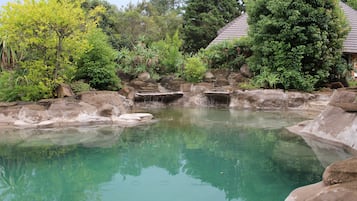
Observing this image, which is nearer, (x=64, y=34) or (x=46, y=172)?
(x=46, y=172)

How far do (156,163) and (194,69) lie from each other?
8.53 meters

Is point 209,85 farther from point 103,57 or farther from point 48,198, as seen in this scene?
point 48,198

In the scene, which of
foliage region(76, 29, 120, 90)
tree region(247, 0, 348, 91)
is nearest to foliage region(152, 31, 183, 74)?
tree region(247, 0, 348, 91)

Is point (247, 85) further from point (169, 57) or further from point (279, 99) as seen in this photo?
point (169, 57)

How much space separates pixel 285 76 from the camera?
13.0 meters

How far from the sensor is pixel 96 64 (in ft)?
35.9

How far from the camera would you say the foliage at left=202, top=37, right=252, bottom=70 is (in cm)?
1504

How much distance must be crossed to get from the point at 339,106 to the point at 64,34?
770cm

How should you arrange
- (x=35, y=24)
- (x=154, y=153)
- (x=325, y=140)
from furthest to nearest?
1. (x=35, y=24)
2. (x=325, y=140)
3. (x=154, y=153)

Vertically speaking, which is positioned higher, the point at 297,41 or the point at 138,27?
the point at 138,27

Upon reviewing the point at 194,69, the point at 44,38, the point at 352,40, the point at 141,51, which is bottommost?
the point at 194,69

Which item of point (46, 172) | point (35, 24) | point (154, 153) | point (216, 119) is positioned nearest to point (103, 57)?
point (35, 24)

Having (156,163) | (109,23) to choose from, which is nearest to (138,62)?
(109,23)

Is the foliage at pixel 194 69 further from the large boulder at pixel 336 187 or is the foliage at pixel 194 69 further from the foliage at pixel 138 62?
the large boulder at pixel 336 187
